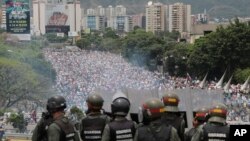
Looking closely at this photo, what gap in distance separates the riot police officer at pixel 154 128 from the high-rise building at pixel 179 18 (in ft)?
559

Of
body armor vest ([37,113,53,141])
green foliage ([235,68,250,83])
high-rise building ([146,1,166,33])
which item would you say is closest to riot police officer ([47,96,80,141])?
body armor vest ([37,113,53,141])

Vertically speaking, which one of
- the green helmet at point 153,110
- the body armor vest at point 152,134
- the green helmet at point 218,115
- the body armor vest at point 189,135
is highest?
the green helmet at point 153,110

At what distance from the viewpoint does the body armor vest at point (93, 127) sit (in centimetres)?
803

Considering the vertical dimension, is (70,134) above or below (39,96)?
above

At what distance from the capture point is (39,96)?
39875 mm

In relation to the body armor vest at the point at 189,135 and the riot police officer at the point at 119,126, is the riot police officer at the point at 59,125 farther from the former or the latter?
the body armor vest at the point at 189,135

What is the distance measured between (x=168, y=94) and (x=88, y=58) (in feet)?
219

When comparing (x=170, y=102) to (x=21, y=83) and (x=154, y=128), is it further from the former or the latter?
(x=21, y=83)

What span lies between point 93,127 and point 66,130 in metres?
0.59

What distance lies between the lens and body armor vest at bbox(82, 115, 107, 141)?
8.03m

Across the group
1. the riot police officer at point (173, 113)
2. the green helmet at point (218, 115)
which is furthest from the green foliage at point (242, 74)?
the green helmet at point (218, 115)

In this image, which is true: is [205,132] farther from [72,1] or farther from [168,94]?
[72,1]

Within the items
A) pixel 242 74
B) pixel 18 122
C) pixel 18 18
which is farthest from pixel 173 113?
pixel 18 18

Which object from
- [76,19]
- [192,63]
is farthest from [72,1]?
[192,63]
